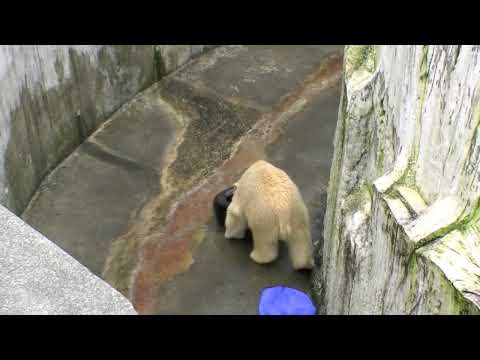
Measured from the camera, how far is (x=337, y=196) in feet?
15.2

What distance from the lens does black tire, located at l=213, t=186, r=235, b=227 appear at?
19.7 ft

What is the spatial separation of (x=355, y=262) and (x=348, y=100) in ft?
3.53

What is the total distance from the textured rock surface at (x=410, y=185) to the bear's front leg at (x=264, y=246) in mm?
1033

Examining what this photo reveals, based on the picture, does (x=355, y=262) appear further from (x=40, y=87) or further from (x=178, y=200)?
(x=40, y=87)

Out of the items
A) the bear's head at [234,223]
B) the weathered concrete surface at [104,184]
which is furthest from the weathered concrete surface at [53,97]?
the bear's head at [234,223]

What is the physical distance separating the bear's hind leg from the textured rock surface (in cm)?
87

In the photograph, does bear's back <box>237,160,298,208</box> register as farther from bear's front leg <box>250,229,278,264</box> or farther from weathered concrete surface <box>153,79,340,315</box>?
weathered concrete surface <box>153,79,340,315</box>

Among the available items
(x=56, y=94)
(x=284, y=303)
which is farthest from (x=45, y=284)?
(x=56, y=94)

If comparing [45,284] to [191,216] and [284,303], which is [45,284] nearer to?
[284,303]

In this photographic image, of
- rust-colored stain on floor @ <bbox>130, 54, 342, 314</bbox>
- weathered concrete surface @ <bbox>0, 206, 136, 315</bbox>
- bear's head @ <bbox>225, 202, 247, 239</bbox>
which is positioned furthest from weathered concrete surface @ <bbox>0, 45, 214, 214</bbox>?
weathered concrete surface @ <bbox>0, 206, 136, 315</bbox>

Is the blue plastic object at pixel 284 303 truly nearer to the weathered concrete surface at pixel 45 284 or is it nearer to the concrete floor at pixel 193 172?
the concrete floor at pixel 193 172

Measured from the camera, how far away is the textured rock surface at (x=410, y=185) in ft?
8.63
